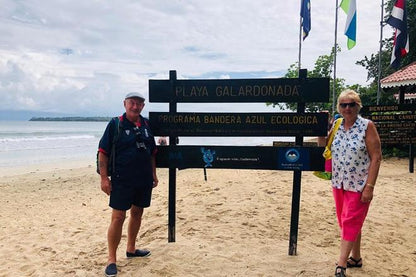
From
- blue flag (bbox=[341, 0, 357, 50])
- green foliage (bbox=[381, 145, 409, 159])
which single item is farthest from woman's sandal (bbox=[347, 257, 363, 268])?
blue flag (bbox=[341, 0, 357, 50])

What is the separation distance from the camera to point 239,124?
4.14 m

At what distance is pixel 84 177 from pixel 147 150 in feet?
31.2

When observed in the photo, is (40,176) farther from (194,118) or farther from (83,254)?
(194,118)

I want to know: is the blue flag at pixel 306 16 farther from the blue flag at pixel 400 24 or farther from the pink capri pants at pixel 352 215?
the pink capri pants at pixel 352 215

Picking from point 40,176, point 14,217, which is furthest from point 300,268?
point 40,176

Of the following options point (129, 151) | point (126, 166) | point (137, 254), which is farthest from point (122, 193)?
point (137, 254)

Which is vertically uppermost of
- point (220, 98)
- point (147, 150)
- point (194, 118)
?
point (220, 98)

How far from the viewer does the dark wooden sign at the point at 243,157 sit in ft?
13.3

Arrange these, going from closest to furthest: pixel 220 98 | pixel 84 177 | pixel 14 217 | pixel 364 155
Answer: pixel 364 155, pixel 220 98, pixel 14 217, pixel 84 177

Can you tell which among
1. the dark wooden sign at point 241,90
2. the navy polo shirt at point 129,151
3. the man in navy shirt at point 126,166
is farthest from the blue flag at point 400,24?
the navy polo shirt at point 129,151

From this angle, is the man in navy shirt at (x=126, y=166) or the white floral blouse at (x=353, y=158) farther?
the man in navy shirt at (x=126, y=166)

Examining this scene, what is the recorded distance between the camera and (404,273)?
3668 mm

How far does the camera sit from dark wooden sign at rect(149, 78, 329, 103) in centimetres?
399

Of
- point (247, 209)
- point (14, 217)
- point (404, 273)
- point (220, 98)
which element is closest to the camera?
point (404, 273)
